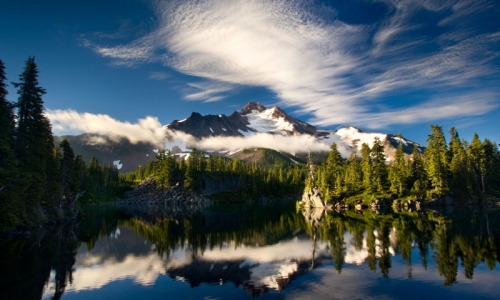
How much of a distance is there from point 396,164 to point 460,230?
→ 61720 millimetres

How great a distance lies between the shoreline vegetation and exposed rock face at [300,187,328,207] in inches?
19.6

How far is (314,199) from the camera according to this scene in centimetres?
9781

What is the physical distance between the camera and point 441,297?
55.3 ft

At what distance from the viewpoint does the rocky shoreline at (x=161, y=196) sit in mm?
140625

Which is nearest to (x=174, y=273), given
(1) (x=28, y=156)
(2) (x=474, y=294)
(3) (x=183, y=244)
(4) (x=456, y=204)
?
(3) (x=183, y=244)

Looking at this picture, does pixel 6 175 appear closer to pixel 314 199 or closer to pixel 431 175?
pixel 314 199

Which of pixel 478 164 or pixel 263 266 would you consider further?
pixel 478 164

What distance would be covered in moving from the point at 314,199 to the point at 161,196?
3026 inches

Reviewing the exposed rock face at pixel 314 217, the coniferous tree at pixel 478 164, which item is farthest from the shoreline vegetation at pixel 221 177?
the exposed rock face at pixel 314 217

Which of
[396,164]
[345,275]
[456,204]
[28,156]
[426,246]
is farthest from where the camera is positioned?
[396,164]

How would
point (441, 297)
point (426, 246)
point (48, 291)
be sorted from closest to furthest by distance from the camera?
A: 1. point (441, 297)
2. point (48, 291)
3. point (426, 246)

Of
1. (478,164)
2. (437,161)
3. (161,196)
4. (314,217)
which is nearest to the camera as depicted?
(314,217)

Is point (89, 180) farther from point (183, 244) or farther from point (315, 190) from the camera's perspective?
point (183, 244)

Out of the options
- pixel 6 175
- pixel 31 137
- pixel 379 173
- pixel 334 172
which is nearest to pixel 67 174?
pixel 31 137
